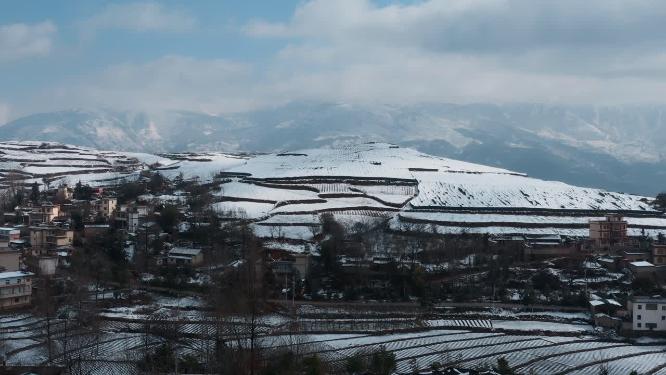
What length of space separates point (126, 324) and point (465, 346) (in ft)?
25.3

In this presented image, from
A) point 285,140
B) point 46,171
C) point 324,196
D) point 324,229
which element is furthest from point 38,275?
point 285,140

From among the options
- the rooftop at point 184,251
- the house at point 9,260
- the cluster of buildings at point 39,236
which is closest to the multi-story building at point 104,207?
the cluster of buildings at point 39,236

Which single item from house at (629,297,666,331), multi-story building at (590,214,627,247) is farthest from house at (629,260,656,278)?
house at (629,297,666,331)

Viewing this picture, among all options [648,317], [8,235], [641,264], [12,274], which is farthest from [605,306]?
[8,235]

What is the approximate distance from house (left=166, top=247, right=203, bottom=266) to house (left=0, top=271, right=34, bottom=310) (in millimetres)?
4555

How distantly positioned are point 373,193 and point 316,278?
14.6 meters

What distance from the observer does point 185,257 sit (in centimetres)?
2239

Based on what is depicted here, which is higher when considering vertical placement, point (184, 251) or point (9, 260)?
point (184, 251)

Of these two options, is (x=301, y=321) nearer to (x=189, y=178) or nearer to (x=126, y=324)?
(x=126, y=324)

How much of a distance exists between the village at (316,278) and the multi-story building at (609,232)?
0.05 m

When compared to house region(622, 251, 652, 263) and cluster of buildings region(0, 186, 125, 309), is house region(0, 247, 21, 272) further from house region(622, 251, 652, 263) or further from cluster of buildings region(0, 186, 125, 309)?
house region(622, 251, 652, 263)

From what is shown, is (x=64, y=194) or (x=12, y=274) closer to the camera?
(x=12, y=274)

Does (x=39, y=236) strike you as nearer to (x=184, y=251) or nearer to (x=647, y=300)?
(x=184, y=251)

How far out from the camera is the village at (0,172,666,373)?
1681cm
